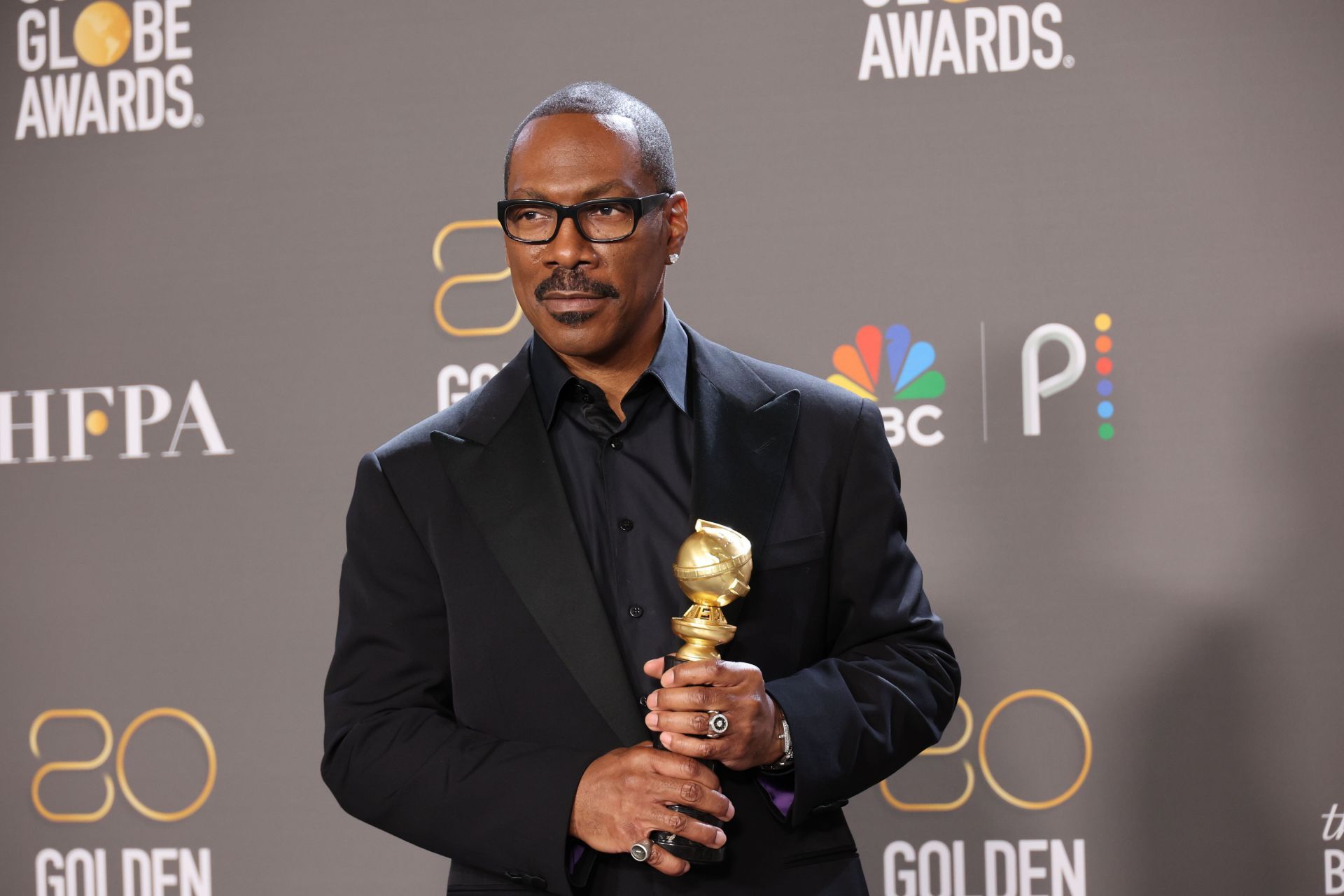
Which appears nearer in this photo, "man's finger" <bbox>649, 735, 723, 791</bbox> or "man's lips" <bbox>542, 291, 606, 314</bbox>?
"man's finger" <bbox>649, 735, 723, 791</bbox>

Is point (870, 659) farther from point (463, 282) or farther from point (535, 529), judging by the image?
point (463, 282)

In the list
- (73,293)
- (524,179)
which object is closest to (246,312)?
(73,293)

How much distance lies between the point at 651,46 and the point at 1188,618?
1.83 metres

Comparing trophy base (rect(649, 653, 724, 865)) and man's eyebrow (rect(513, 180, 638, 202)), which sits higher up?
man's eyebrow (rect(513, 180, 638, 202))

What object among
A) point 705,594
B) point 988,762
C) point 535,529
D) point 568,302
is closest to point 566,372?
point 568,302

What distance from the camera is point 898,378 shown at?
303cm

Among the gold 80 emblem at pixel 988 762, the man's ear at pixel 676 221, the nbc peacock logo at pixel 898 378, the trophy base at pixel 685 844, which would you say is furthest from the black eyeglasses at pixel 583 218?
the gold 80 emblem at pixel 988 762

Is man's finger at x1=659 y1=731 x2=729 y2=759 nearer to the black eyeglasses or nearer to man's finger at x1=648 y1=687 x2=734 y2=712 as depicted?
man's finger at x1=648 y1=687 x2=734 y2=712

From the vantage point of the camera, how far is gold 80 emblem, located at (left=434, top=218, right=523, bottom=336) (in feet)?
10.4

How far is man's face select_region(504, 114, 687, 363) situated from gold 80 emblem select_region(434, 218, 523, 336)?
1401mm

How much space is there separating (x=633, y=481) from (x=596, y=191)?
392 millimetres

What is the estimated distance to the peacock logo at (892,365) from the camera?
3014 mm

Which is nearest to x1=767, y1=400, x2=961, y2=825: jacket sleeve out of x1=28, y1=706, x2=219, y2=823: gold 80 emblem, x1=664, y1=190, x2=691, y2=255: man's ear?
x1=664, y1=190, x2=691, y2=255: man's ear

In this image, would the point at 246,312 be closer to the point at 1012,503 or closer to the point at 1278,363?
the point at 1012,503
